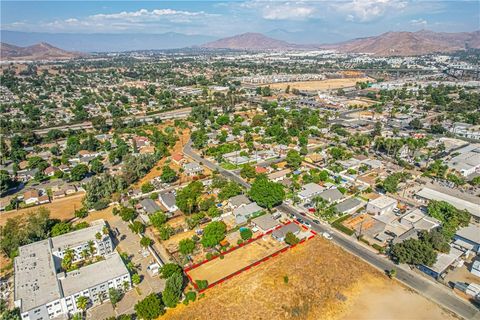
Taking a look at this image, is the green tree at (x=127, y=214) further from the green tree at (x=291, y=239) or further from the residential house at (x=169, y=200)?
the green tree at (x=291, y=239)

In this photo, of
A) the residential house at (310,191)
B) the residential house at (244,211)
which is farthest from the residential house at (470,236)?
the residential house at (244,211)

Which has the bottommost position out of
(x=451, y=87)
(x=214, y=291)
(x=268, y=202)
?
(x=214, y=291)

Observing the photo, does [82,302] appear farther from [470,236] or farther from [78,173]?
[470,236]

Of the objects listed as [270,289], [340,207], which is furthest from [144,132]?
[270,289]

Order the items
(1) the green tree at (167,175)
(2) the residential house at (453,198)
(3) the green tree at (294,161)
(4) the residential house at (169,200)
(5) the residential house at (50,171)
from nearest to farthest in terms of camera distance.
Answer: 1. (2) the residential house at (453,198)
2. (4) the residential house at (169,200)
3. (1) the green tree at (167,175)
4. (3) the green tree at (294,161)
5. (5) the residential house at (50,171)

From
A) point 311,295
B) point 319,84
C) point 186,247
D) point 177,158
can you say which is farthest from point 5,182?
point 319,84

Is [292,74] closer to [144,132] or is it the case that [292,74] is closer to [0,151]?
[144,132]

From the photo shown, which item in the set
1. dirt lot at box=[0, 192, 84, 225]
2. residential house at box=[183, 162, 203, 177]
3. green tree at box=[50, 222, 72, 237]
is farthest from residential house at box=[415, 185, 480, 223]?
dirt lot at box=[0, 192, 84, 225]
